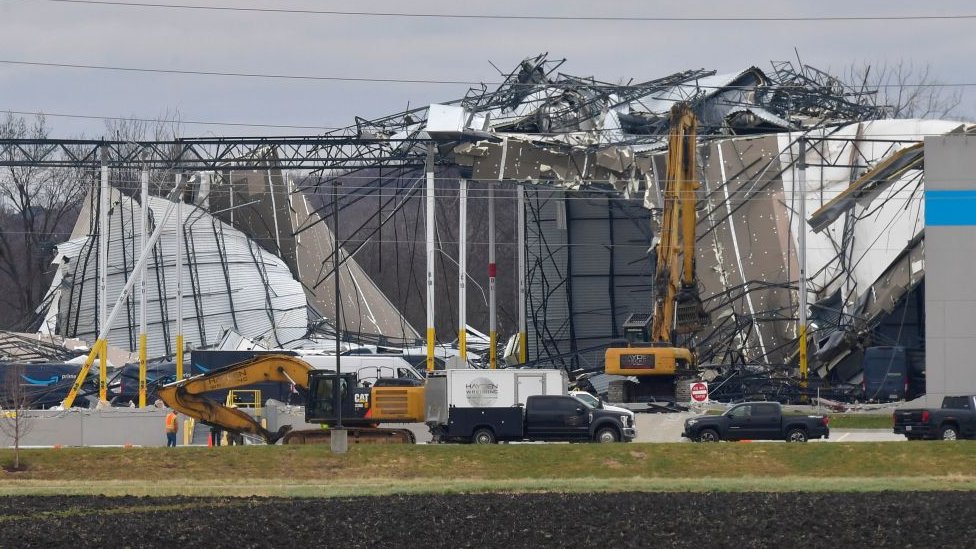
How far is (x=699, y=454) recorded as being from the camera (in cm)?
3716

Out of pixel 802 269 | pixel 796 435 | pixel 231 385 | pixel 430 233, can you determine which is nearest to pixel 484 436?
pixel 231 385

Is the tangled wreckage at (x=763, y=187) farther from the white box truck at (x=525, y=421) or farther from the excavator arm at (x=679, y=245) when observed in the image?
the white box truck at (x=525, y=421)

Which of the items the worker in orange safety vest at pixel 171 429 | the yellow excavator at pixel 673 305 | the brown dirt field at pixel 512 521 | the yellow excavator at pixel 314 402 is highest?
the yellow excavator at pixel 673 305

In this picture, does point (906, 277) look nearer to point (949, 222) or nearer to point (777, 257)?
point (777, 257)

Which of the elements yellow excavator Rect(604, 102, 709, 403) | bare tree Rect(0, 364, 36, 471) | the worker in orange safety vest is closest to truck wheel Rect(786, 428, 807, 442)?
yellow excavator Rect(604, 102, 709, 403)

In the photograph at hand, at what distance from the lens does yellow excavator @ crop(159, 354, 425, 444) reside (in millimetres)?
42125

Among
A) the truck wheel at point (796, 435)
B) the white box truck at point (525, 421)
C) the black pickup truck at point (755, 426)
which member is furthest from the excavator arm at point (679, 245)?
the white box truck at point (525, 421)

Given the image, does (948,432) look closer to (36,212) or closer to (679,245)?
(679,245)

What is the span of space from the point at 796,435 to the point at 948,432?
436 centimetres

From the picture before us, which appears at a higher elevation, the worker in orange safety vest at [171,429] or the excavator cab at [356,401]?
the excavator cab at [356,401]

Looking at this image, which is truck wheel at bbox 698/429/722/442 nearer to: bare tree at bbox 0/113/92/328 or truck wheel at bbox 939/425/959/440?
truck wheel at bbox 939/425/959/440

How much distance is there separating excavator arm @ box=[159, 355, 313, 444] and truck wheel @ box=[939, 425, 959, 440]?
723 inches

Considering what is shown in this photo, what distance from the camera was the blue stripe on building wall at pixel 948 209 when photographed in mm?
49731

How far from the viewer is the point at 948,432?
4253 cm
